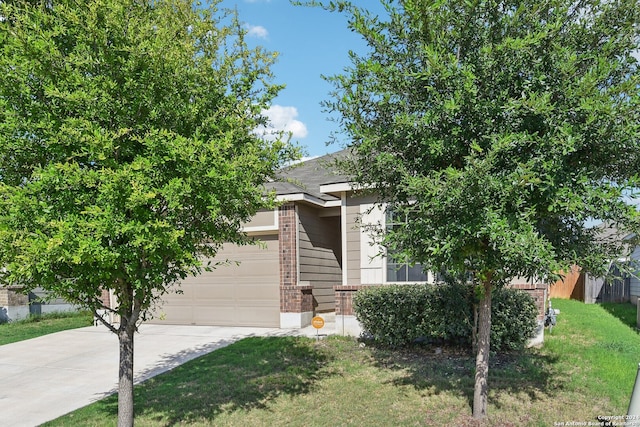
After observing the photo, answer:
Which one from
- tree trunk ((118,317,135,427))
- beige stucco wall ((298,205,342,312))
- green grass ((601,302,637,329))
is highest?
beige stucco wall ((298,205,342,312))

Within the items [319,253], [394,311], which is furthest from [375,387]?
[319,253]

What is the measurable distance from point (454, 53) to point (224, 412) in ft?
14.9

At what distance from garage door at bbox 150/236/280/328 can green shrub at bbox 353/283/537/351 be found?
123 inches

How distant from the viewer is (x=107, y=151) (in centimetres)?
357

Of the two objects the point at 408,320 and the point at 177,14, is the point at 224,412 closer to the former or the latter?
the point at 408,320

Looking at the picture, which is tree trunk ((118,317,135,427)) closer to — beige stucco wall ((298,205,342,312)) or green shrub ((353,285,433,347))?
green shrub ((353,285,433,347))

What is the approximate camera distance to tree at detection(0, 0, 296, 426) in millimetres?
3406

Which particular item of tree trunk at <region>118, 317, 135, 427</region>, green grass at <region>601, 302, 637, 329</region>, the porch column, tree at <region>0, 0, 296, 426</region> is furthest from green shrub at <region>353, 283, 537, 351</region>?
green grass at <region>601, 302, 637, 329</region>

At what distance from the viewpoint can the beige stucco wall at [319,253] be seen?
10.1 metres

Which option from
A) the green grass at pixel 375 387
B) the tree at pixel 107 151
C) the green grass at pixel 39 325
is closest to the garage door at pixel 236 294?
the green grass at pixel 39 325

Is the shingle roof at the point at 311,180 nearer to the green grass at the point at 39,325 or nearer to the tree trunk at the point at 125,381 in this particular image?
the tree trunk at the point at 125,381

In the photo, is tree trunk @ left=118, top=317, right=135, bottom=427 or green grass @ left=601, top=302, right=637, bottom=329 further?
green grass @ left=601, top=302, right=637, bottom=329

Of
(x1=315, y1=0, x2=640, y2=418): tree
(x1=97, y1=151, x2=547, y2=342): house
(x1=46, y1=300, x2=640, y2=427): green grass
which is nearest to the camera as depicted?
(x1=315, y1=0, x2=640, y2=418): tree

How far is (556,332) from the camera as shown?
8438 mm
